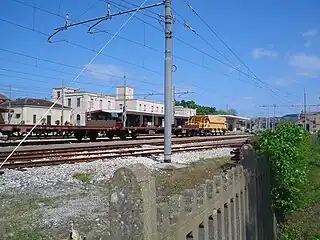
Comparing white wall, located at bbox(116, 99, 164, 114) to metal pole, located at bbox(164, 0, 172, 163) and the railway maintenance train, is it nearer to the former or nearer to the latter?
the railway maintenance train

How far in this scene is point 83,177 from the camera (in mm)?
11406

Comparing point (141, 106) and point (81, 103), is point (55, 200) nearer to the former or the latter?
point (81, 103)

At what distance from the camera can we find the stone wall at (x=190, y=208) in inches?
75.0

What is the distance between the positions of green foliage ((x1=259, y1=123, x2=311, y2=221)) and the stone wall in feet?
5.36

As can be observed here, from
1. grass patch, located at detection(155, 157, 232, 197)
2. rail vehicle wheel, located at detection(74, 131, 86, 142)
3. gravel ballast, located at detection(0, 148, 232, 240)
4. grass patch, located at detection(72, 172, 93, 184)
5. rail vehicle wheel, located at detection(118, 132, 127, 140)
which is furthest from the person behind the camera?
rail vehicle wheel, located at detection(118, 132, 127, 140)

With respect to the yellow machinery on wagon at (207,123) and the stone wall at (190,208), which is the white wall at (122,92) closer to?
the yellow machinery on wagon at (207,123)

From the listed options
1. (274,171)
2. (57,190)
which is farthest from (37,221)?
(274,171)

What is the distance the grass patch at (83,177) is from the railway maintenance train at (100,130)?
13377 millimetres

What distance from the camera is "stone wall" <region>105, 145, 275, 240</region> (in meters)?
1.91

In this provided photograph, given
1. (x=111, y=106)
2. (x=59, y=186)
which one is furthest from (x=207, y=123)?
(x=59, y=186)

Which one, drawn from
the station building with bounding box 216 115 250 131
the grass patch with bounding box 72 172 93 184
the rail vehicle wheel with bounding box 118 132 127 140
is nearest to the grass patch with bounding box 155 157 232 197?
the grass patch with bounding box 72 172 93 184

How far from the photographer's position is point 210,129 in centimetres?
5459

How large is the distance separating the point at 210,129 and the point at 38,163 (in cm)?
4263

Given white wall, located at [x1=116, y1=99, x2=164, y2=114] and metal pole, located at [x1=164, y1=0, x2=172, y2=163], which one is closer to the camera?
metal pole, located at [x1=164, y1=0, x2=172, y2=163]
